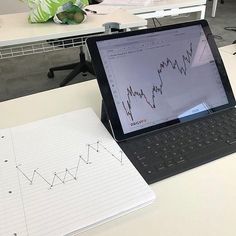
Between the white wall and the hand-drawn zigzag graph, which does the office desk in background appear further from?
the white wall

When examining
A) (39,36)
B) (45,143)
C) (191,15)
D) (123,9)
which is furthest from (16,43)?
(191,15)

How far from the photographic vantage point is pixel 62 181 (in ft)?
1.71

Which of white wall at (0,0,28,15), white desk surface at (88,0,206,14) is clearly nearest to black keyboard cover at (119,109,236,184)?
white desk surface at (88,0,206,14)

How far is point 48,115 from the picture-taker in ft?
2.51

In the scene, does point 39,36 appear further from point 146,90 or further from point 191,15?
point 191,15

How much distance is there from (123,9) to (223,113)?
57.0 inches

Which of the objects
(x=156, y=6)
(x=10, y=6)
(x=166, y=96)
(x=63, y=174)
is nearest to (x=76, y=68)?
(x=156, y=6)

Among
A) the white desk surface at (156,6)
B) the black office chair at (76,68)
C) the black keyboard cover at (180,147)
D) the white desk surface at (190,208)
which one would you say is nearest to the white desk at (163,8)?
the white desk surface at (156,6)

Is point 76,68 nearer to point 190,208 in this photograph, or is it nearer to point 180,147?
point 180,147

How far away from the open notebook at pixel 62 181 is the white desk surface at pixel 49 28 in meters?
0.95

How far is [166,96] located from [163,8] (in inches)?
62.1

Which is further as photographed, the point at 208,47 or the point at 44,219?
the point at 208,47

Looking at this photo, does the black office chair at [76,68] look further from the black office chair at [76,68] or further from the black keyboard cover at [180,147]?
the black keyboard cover at [180,147]

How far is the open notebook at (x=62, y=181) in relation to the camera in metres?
0.45
